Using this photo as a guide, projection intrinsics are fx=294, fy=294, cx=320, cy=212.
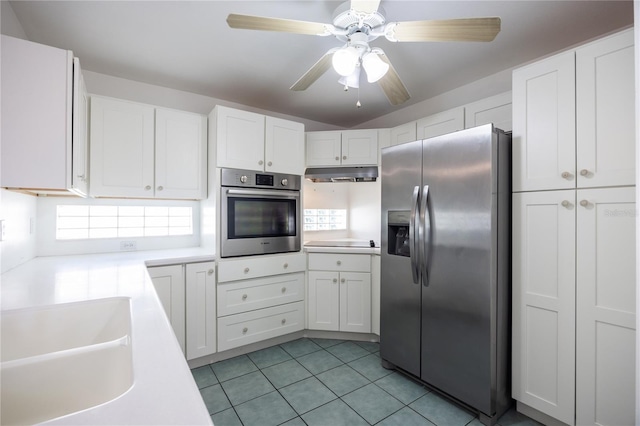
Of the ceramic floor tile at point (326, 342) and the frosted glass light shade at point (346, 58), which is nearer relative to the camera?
the frosted glass light shade at point (346, 58)

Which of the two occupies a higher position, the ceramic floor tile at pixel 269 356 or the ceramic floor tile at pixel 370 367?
the ceramic floor tile at pixel 370 367

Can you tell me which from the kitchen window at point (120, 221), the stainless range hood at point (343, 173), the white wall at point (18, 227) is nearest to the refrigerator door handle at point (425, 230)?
the stainless range hood at point (343, 173)

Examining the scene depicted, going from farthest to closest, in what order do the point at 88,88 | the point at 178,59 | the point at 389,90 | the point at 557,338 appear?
1. the point at 88,88
2. the point at 178,59
3. the point at 389,90
4. the point at 557,338

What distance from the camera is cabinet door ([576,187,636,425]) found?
55.1 inches

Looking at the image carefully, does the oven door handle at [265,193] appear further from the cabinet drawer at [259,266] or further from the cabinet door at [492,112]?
the cabinet door at [492,112]

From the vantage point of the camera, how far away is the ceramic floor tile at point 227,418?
174 centimetres

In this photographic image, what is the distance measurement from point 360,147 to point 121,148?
2153mm

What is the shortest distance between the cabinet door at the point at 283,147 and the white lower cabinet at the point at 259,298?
85cm

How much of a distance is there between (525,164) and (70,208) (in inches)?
130

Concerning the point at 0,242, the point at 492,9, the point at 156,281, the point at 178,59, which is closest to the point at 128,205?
the point at 156,281

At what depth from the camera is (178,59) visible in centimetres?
225

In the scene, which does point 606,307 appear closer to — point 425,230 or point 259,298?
point 425,230

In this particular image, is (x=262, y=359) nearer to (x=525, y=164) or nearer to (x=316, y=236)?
(x=316, y=236)

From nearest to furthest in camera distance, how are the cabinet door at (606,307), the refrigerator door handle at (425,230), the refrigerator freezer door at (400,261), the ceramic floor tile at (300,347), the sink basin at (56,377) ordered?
1. the sink basin at (56,377)
2. the cabinet door at (606,307)
3. the refrigerator door handle at (425,230)
4. the refrigerator freezer door at (400,261)
5. the ceramic floor tile at (300,347)
